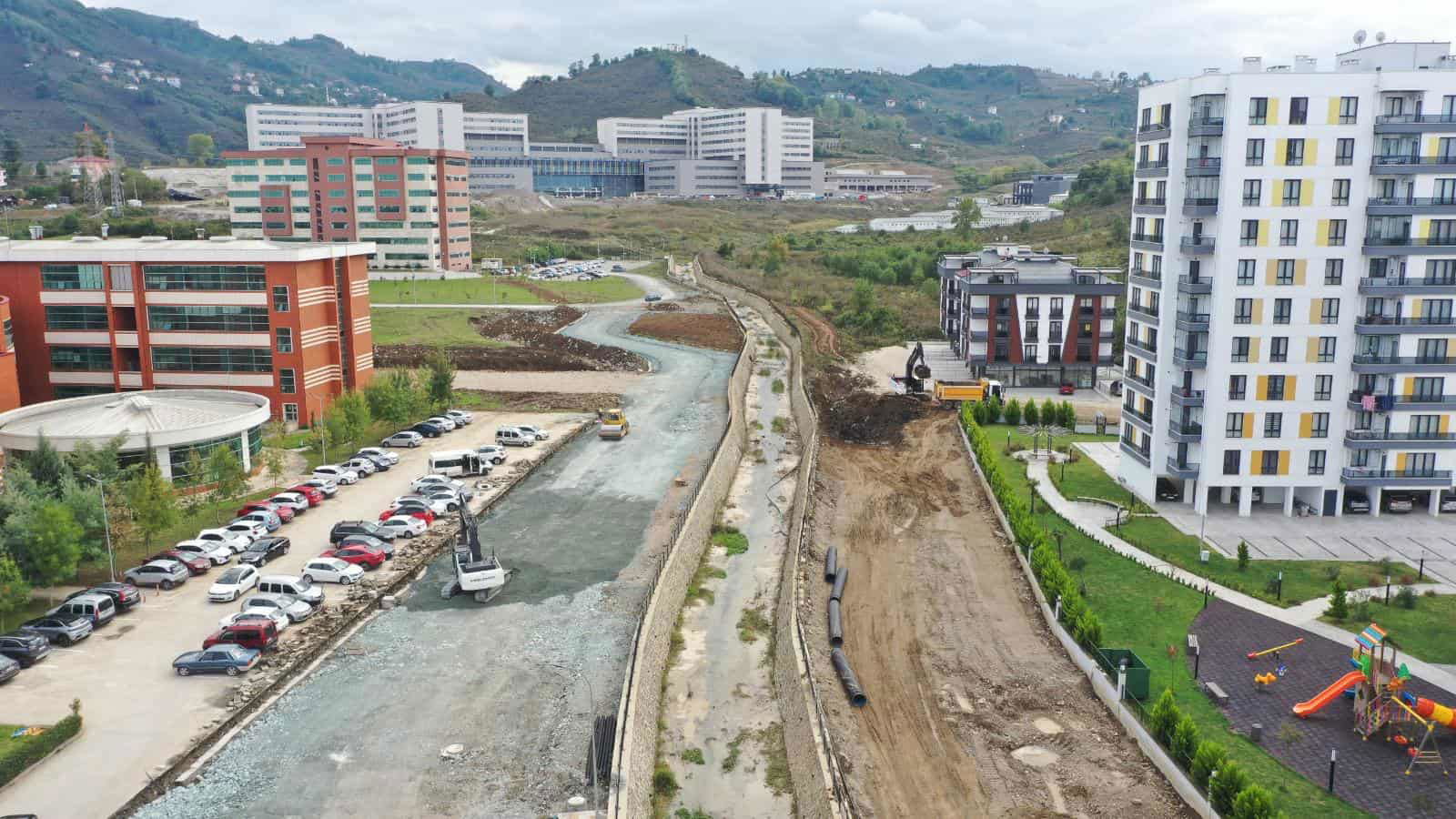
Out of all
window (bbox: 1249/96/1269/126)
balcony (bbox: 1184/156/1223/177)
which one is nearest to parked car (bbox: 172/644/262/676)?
balcony (bbox: 1184/156/1223/177)

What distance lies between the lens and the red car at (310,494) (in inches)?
1978

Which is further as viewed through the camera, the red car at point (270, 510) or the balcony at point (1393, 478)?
the balcony at point (1393, 478)

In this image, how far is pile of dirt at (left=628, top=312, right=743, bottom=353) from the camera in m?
97.5

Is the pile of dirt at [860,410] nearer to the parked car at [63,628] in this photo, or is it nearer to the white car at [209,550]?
the white car at [209,550]

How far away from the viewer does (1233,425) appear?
1868 inches

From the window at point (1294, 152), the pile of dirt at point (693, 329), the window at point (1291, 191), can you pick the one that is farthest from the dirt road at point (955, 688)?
the pile of dirt at point (693, 329)

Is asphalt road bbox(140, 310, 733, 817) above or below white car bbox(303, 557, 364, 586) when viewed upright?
below

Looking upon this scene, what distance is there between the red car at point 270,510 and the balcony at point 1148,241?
3997 centimetres

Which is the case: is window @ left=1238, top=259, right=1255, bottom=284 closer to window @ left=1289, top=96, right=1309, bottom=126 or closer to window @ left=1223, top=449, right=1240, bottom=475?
window @ left=1289, top=96, right=1309, bottom=126

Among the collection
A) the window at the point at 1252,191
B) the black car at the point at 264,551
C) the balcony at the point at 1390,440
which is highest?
the window at the point at 1252,191

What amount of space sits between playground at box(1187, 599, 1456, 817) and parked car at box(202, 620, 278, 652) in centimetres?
2875

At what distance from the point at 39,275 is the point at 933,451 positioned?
170ft

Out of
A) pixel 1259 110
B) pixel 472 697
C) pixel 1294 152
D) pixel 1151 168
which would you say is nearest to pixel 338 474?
pixel 472 697

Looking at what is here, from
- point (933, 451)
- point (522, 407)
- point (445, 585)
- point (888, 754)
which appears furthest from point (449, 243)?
point (888, 754)
